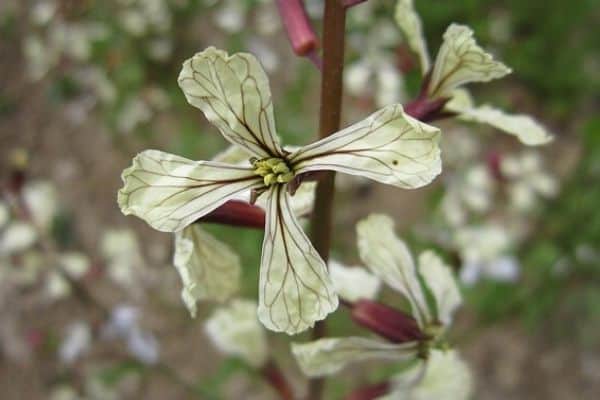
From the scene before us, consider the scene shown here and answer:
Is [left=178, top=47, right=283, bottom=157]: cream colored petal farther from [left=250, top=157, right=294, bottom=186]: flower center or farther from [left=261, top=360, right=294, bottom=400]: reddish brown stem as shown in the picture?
[left=261, top=360, right=294, bottom=400]: reddish brown stem

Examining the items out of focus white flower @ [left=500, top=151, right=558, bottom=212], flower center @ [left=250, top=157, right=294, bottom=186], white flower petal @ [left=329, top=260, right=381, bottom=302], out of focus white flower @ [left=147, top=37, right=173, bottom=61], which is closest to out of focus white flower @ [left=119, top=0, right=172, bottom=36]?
out of focus white flower @ [left=147, top=37, right=173, bottom=61]

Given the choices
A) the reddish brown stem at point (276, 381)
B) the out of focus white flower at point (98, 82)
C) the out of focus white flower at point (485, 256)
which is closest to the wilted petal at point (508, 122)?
the reddish brown stem at point (276, 381)

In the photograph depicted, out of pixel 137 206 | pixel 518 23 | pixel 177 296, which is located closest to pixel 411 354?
pixel 137 206

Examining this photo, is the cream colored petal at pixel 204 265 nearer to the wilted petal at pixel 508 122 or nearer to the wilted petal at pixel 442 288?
the wilted petal at pixel 442 288

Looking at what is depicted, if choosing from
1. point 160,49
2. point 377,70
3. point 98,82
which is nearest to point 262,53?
point 377,70

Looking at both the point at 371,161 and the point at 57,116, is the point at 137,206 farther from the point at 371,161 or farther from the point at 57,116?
the point at 57,116

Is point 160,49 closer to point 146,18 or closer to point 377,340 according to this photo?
point 146,18

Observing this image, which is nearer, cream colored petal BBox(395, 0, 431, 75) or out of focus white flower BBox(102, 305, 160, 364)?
cream colored petal BBox(395, 0, 431, 75)
